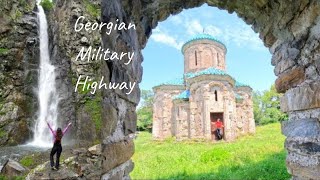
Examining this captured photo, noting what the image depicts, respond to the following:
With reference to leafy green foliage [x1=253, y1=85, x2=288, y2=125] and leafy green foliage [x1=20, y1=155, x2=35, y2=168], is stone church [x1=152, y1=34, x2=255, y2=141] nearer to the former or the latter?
leafy green foliage [x1=253, y1=85, x2=288, y2=125]

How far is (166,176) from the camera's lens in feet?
29.7

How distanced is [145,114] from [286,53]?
122ft

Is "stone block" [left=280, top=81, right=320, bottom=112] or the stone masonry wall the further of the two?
the stone masonry wall

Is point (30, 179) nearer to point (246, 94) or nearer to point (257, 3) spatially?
point (257, 3)

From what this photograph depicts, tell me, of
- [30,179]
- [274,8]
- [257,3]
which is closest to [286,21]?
[274,8]

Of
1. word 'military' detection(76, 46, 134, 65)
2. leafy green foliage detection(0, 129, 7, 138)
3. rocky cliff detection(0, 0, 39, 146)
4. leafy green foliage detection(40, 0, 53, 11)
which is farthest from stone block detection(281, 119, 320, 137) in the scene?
leafy green foliage detection(40, 0, 53, 11)

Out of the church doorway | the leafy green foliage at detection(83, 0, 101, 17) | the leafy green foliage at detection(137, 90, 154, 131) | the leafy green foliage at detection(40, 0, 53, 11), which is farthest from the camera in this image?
the leafy green foliage at detection(137, 90, 154, 131)

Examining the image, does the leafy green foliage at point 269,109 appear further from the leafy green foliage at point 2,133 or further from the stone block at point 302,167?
the leafy green foliage at point 2,133

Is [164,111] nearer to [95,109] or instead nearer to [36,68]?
[36,68]

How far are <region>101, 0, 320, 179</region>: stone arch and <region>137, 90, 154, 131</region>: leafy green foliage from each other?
33070 millimetres

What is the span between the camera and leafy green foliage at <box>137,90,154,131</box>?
3698 cm

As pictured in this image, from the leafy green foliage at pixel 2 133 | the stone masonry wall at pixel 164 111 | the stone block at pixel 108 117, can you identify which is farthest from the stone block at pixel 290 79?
the stone masonry wall at pixel 164 111

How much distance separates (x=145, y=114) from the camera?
4006 cm

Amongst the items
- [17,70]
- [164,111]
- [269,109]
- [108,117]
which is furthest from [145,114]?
[108,117]
